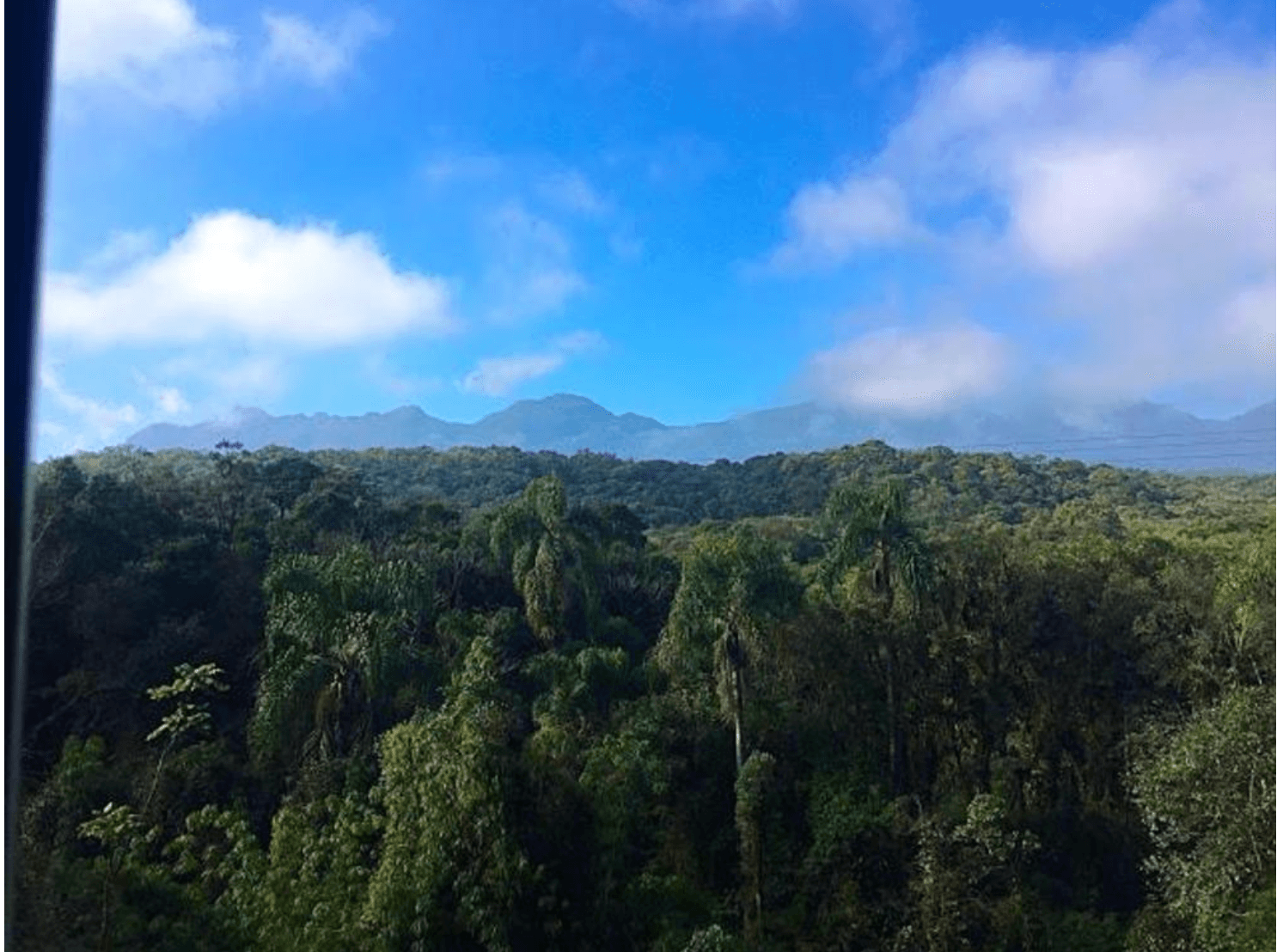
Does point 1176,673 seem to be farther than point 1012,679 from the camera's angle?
No

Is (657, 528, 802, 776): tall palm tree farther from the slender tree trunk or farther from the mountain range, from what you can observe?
the mountain range

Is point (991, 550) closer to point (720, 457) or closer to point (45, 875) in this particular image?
point (720, 457)

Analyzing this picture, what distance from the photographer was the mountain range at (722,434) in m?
3.16

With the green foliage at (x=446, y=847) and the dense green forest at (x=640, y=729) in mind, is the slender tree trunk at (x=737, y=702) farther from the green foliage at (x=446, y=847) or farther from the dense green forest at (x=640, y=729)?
the green foliage at (x=446, y=847)

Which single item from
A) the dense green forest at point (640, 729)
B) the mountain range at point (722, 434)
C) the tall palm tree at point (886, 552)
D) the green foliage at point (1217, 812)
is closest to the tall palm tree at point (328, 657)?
the dense green forest at point (640, 729)

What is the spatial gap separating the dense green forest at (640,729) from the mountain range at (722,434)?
1.40 feet

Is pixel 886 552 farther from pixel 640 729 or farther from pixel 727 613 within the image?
pixel 640 729

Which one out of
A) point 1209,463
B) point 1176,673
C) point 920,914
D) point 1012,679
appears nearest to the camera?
point 1209,463

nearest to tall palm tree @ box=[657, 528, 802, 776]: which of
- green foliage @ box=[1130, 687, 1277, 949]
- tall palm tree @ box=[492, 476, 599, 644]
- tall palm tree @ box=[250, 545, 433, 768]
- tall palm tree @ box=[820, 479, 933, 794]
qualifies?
tall palm tree @ box=[820, 479, 933, 794]

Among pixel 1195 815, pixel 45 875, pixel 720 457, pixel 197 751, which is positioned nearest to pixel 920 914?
pixel 1195 815

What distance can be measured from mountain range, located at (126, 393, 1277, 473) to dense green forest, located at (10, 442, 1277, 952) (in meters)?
0.43

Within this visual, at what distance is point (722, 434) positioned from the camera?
192 inches

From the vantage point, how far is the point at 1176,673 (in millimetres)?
8102

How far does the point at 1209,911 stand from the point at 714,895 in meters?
3.57
